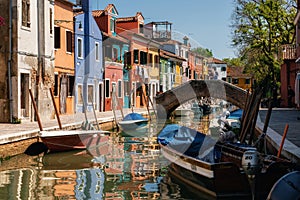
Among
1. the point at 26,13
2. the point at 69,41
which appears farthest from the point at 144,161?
the point at 69,41

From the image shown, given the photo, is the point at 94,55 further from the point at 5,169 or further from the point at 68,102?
the point at 5,169

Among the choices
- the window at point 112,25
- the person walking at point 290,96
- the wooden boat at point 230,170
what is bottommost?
the wooden boat at point 230,170

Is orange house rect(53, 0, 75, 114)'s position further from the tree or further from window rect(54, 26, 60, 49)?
the tree

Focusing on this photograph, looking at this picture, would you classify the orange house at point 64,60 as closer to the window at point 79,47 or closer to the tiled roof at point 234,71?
the window at point 79,47

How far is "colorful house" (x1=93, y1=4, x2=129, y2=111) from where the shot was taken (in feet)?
98.9

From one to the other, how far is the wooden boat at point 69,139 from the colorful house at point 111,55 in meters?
14.5

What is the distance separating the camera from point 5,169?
11242mm

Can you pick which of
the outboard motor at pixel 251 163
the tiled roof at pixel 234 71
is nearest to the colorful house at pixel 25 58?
the outboard motor at pixel 251 163

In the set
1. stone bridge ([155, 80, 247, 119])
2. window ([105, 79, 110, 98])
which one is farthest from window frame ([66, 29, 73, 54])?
stone bridge ([155, 80, 247, 119])

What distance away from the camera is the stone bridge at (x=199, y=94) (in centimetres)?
2711

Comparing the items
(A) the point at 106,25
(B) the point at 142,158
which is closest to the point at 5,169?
(B) the point at 142,158

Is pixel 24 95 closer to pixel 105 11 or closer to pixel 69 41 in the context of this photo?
pixel 69 41

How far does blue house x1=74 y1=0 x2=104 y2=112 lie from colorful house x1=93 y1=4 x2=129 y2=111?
3.49ft

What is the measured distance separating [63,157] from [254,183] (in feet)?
23.0
